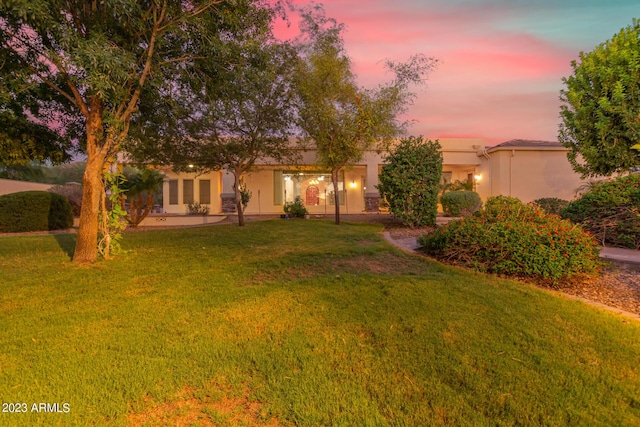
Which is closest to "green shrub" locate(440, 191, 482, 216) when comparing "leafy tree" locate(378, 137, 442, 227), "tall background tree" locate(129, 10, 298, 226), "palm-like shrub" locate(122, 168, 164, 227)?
"leafy tree" locate(378, 137, 442, 227)

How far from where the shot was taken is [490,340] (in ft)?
9.29

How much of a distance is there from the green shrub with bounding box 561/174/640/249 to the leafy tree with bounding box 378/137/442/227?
3.69 m

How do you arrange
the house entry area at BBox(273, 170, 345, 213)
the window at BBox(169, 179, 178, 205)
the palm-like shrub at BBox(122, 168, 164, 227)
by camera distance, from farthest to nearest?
1. the window at BBox(169, 179, 178, 205)
2. the house entry area at BBox(273, 170, 345, 213)
3. the palm-like shrub at BBox(122, 168, 164, 227)

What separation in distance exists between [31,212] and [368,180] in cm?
1416

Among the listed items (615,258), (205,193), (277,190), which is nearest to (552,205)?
(615,258)

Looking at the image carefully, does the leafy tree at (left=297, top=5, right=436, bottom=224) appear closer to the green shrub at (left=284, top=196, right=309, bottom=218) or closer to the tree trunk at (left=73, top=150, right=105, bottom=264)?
the green shrub at (left=284, top=196, right=309, bottom=218)

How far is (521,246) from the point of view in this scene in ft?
15.8

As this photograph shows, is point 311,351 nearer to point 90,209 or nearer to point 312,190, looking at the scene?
point 90,209

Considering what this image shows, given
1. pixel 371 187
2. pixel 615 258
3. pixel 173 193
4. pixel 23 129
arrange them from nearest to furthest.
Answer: pixel 615 258, pixel 23 129, pixel 371 187, pixel 173 193

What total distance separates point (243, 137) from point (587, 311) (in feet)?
33.1

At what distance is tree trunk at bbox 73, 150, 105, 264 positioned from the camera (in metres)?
5.61

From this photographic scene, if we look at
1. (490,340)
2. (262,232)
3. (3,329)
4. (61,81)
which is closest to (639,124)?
(490,340)

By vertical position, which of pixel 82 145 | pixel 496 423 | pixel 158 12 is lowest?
pixel 496 423

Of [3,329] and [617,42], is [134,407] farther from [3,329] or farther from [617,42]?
[617,42]
